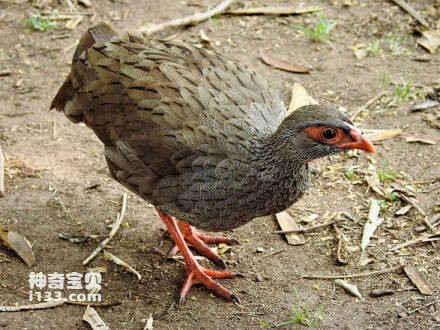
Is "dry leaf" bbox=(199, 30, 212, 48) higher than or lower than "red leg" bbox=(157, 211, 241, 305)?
higher

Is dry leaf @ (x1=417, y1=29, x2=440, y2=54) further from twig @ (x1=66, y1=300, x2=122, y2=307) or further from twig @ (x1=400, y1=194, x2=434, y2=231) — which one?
twig @ (x1=66, y1=300, x2=122, y2=307)

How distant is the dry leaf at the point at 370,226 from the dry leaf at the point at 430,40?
2.51 metres

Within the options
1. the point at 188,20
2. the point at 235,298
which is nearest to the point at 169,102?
the point at 235,298

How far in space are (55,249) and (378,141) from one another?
323 centimetres

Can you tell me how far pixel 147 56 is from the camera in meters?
5.70

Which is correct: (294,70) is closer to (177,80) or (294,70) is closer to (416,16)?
(416,16)

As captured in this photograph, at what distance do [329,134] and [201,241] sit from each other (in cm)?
175

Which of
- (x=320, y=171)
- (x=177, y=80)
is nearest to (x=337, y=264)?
(x=320, y=171)

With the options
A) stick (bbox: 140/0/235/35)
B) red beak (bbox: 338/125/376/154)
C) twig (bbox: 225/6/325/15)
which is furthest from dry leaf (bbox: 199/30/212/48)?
red beak (bbox: 338/125/376/154)

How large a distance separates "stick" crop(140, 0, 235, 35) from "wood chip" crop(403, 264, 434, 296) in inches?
163

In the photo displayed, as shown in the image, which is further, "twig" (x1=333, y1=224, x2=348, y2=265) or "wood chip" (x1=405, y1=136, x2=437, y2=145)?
"wood chip" (x1=405, y1=136, x2=437, y2=145)

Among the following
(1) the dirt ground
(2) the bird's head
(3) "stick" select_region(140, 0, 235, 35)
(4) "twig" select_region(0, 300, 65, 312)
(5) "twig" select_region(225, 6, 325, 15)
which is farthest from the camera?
(5) "twig" select_region(225, 6, 325, 15)

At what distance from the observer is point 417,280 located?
18.7 ft

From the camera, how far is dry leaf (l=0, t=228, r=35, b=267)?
19.4 feet
